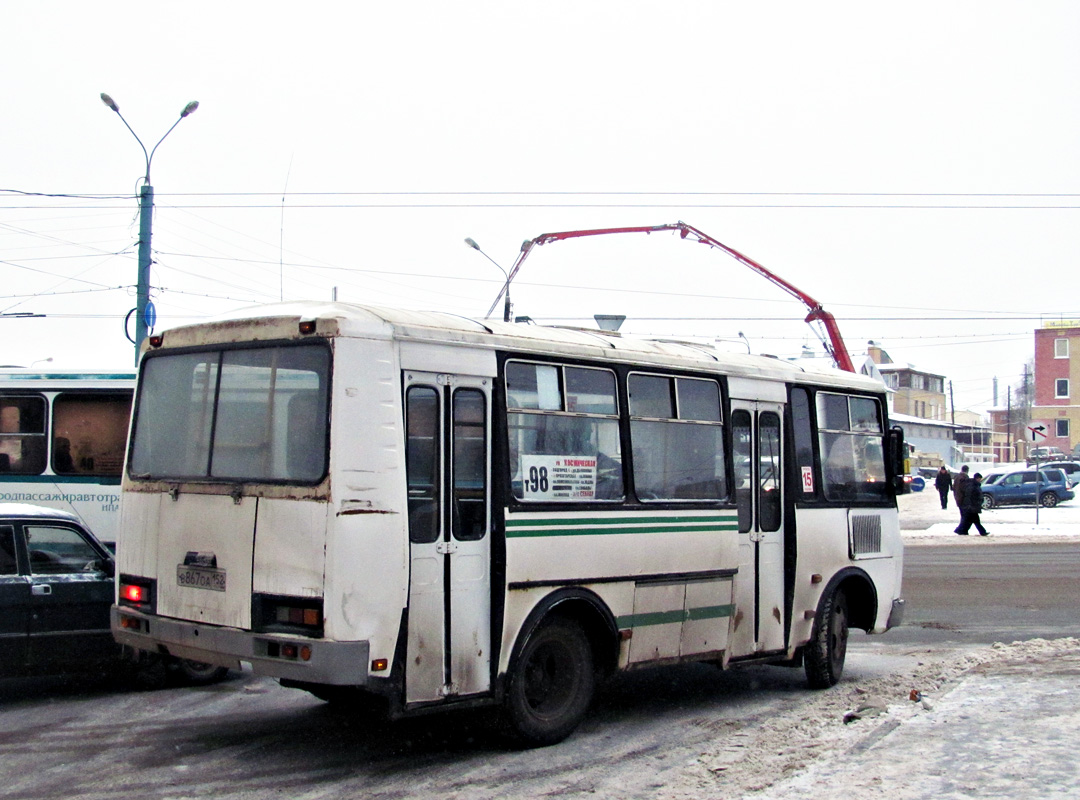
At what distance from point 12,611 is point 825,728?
5.94m

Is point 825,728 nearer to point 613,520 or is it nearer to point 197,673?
point 613,520

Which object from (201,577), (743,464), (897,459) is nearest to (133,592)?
(201,577)

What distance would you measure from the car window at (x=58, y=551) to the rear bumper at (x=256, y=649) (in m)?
1.81

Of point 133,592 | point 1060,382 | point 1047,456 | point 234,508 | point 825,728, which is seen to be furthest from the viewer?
point 1060,382

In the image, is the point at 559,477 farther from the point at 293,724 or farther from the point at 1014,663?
the point at 1014,663

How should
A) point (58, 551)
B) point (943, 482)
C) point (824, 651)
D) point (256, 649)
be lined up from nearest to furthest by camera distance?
1. point (256, 649)
2. point (58, 551)
3. point (824, 651)
4. point (943, 482)

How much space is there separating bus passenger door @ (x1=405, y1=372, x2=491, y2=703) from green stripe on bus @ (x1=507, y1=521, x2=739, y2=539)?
31 centimetres

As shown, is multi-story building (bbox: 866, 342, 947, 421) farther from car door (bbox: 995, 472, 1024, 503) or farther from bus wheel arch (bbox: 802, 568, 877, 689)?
bus wheel arch (bbox: 802, 568, 877, 689)

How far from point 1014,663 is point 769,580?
275 cm

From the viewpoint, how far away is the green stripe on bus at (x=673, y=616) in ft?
27.1

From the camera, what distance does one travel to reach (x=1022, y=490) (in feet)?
145

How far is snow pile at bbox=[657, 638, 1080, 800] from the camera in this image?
264 inches

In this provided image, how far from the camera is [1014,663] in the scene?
1066cm

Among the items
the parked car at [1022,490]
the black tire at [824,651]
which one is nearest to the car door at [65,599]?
the black tire at [824,651]
